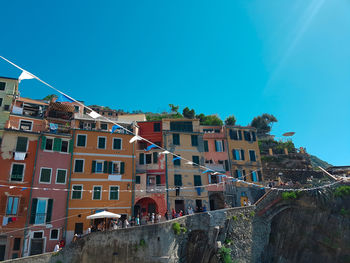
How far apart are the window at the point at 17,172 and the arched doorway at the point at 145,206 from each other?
1248 centimetres

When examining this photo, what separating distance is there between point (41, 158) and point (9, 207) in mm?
4995

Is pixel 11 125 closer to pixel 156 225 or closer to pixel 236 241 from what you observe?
pixel 156 225

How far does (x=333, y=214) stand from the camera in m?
31.9

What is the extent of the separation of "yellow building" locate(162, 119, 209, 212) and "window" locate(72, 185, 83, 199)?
→ 31.1ft

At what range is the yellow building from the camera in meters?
31.3

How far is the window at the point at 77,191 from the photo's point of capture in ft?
86.8

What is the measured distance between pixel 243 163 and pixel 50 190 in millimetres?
Result: 24064

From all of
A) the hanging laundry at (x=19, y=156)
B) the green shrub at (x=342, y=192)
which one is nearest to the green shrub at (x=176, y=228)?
the hanging laundry at (x=19, y=156)

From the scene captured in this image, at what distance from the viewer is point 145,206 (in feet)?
104

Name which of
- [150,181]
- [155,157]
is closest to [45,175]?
[150,181]

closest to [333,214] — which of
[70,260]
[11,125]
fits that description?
[70,260]

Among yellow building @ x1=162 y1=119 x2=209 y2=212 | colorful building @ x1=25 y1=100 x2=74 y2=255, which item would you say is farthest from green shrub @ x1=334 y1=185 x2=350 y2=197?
colorful building @ x1=25 y1=100 x2=74 y2=255

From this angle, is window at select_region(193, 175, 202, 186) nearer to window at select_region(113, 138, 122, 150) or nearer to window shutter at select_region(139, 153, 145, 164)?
window shutter at select_region(139, 153, 145, 164)

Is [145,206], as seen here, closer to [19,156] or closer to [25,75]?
[19,156]
